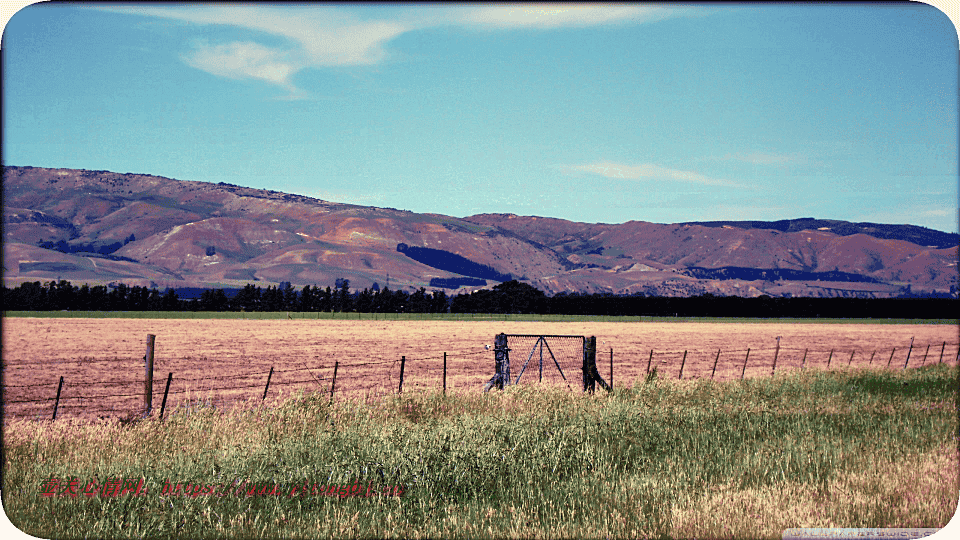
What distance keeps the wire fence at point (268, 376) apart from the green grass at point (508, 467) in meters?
3.58

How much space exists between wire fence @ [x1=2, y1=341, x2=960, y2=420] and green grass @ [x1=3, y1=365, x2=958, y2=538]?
11.7 feet

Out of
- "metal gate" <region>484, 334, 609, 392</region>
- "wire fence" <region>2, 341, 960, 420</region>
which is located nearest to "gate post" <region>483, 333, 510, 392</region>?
"metal gate" <region>484, 334, 609, 392</region>

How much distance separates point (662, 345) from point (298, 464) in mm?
59281

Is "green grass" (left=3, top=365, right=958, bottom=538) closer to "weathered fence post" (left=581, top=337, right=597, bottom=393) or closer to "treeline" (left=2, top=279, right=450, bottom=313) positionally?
"weathered fence post" (left=581, top=337, right=597, bottom=393)

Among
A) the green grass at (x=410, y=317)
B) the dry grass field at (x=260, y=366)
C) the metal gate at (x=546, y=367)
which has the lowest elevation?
the green grass at (x=410, y=317)

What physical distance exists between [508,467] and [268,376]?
1546cm

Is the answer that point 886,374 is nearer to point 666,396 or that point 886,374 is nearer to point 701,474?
point 666,396

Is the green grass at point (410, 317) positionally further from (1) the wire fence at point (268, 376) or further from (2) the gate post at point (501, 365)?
(2) the gate post at point (501, 365)

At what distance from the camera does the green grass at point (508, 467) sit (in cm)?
795

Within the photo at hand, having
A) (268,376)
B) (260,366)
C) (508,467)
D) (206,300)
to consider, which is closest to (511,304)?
(206,300)

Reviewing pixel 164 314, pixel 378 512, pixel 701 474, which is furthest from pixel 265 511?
pixel 164 314

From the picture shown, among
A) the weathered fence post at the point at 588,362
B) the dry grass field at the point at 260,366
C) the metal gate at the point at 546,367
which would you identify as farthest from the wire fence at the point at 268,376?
the weathered fence post at the point at 588,362

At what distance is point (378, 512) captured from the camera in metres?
8.55

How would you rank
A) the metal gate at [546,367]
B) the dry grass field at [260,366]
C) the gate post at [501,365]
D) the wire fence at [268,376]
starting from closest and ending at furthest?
the gate post at [501,365]
the metal gate at [546,367]
the wire fence at [268,376]
the dry grass field at [260,366]
